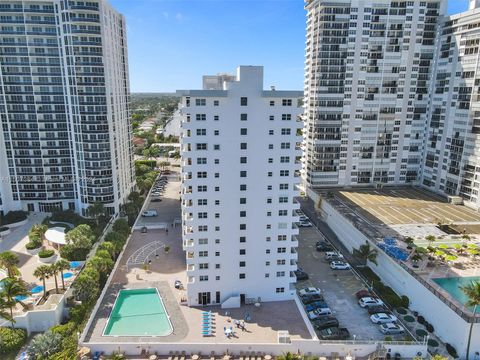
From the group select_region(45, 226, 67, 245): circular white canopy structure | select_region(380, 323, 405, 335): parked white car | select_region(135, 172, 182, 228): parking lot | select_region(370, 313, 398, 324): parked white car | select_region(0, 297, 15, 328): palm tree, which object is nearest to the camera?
select_region(0, 297, 15, 328): palm tree

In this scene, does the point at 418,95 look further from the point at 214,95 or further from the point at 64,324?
the point at 64,324

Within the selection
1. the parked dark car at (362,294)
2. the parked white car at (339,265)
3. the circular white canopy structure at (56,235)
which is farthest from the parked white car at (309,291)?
the circular white canopy structure at (56,235)

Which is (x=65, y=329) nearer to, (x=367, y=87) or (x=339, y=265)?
(x=339, y=265)

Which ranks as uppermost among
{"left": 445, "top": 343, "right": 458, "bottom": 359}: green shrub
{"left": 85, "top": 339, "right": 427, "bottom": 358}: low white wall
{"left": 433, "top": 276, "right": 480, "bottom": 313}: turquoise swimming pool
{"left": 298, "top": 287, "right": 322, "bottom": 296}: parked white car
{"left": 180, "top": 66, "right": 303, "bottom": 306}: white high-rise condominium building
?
{"left": 180, "top": 66, "right": 303, "bottom": 306}: white high-rise condominium building

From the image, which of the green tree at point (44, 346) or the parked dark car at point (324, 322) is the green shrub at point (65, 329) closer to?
the green tree at point (44, 346)

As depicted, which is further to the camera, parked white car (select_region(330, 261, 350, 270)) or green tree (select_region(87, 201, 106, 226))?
green tree (select_region(87, 201, 106, 226))

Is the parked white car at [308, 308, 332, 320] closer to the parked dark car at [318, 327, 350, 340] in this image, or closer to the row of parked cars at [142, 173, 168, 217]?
the parked dark car at [318, 327, 350, 340]

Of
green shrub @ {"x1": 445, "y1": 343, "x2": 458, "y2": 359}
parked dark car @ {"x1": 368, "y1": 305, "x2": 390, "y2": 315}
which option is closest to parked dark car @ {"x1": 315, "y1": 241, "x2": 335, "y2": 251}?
parked dark car @ {"x1": 368, "y1": 305, "x2": 390, "y2": 315}
